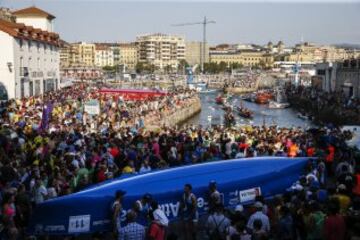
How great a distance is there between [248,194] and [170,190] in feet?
5.59

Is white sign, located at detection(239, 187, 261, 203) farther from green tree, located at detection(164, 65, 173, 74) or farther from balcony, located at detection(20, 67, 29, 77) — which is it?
green tree, located at detection(164, 65, 173, 74)

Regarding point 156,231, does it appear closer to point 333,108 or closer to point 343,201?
point 343,201

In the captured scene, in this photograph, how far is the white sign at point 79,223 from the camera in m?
7.91

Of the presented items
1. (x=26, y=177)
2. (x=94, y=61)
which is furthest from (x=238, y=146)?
(x=94, y=61)

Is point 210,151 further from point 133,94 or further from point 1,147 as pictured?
point 133,94

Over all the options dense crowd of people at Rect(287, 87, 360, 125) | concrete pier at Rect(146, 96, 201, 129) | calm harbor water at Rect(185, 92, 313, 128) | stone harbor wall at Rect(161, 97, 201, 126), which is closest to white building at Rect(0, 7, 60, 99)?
concrete pier at Rect(146, 96, 201, 129)

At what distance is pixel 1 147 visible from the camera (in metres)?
12.3

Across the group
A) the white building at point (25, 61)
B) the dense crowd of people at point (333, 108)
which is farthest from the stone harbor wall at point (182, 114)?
the dense crowd of people at point (333, 108)

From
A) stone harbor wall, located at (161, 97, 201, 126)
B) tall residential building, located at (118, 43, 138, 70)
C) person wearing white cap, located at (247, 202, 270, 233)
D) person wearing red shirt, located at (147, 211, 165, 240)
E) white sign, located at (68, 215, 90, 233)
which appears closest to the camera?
person wearing red shirt, located at (147, 211, 165, 240)

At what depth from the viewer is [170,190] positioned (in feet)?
28.9

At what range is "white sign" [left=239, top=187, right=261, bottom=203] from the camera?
9531 mm

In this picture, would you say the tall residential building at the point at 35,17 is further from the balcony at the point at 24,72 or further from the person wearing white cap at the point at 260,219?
the person wearing white cap at the point at 260,219

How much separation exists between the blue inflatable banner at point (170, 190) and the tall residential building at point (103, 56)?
174 m

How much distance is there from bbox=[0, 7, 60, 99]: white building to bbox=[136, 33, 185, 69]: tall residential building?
142909 millimetres
